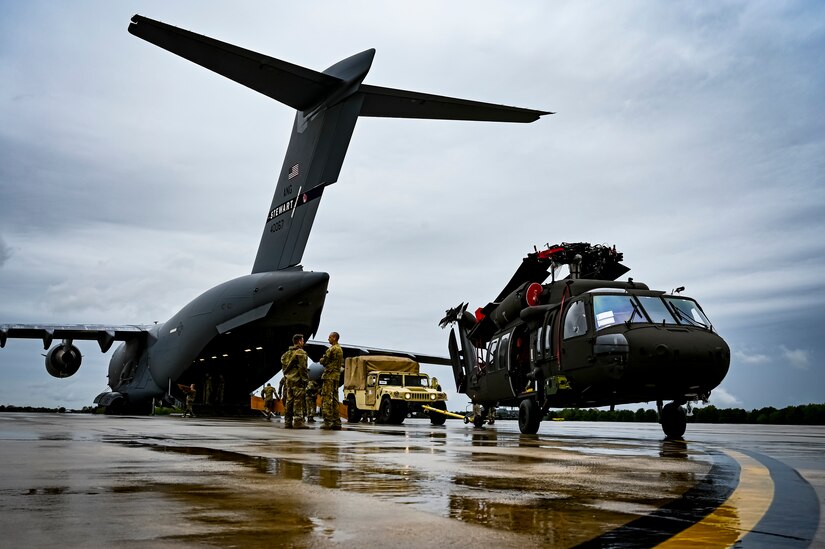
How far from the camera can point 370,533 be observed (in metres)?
2.72

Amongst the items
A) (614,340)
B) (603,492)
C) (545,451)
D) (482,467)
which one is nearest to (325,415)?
(614,340)

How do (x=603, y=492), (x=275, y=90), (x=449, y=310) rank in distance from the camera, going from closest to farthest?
(x=603, y=492) < (x=449, y=310) < (x=275, y=90)

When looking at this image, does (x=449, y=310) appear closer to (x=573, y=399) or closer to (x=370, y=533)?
(x=573, y=399)

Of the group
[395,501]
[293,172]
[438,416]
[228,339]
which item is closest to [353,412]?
[438,416]

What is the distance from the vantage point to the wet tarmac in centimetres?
267

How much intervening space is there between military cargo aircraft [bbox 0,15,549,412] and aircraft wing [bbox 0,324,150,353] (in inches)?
8.2

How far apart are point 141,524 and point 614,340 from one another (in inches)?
345

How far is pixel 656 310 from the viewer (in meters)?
11.4

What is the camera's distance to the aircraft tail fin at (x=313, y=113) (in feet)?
65.3

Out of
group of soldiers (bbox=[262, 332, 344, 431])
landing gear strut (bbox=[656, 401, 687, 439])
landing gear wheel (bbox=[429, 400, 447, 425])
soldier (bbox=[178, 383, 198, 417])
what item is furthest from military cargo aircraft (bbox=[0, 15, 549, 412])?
landing gear strut (bbox=[656, 401, 687, 439])

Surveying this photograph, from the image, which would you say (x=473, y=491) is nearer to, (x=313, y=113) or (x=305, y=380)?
(x=305, y=380)

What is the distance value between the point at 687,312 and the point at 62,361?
86.3 ft

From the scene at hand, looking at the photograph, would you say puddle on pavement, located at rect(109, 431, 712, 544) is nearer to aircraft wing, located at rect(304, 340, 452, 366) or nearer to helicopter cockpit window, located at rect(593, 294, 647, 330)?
helicopter cockpit window, located at rect(593, 294, 647, 330)

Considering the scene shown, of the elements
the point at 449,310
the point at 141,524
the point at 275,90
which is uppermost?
the point at 275,90
